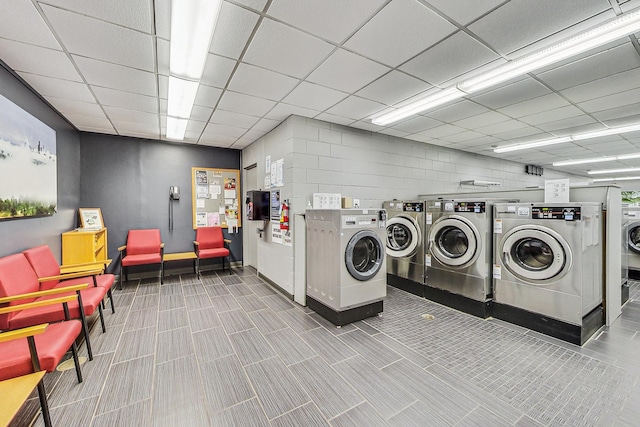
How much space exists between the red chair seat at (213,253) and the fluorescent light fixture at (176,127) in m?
2.26

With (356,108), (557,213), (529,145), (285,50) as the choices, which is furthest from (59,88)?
(529,145)

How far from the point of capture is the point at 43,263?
2.75 metres

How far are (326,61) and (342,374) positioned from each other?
9.16 ft

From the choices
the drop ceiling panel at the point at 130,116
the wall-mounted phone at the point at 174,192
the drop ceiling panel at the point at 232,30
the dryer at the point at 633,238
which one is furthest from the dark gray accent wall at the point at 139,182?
the dryer at the point at 633,238

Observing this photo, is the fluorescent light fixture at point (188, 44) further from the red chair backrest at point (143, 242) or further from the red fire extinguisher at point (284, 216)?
the red chair backrest at point (143, 242)

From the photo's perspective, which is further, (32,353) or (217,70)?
(217,70)

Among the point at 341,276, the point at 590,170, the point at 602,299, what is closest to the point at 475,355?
the point at 341,276

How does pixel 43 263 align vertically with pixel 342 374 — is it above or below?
above

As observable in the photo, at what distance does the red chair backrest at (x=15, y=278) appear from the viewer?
2.04 m

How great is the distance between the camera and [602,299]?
2932mm

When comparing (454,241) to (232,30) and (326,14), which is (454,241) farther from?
(232,30)

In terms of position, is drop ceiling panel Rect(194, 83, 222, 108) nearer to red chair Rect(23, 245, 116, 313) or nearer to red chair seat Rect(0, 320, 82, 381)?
red chair Rect(23, 245, 116, 313)

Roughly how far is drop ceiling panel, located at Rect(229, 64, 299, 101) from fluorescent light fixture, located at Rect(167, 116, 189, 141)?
4.92 ft

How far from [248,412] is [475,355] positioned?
6.73ft
